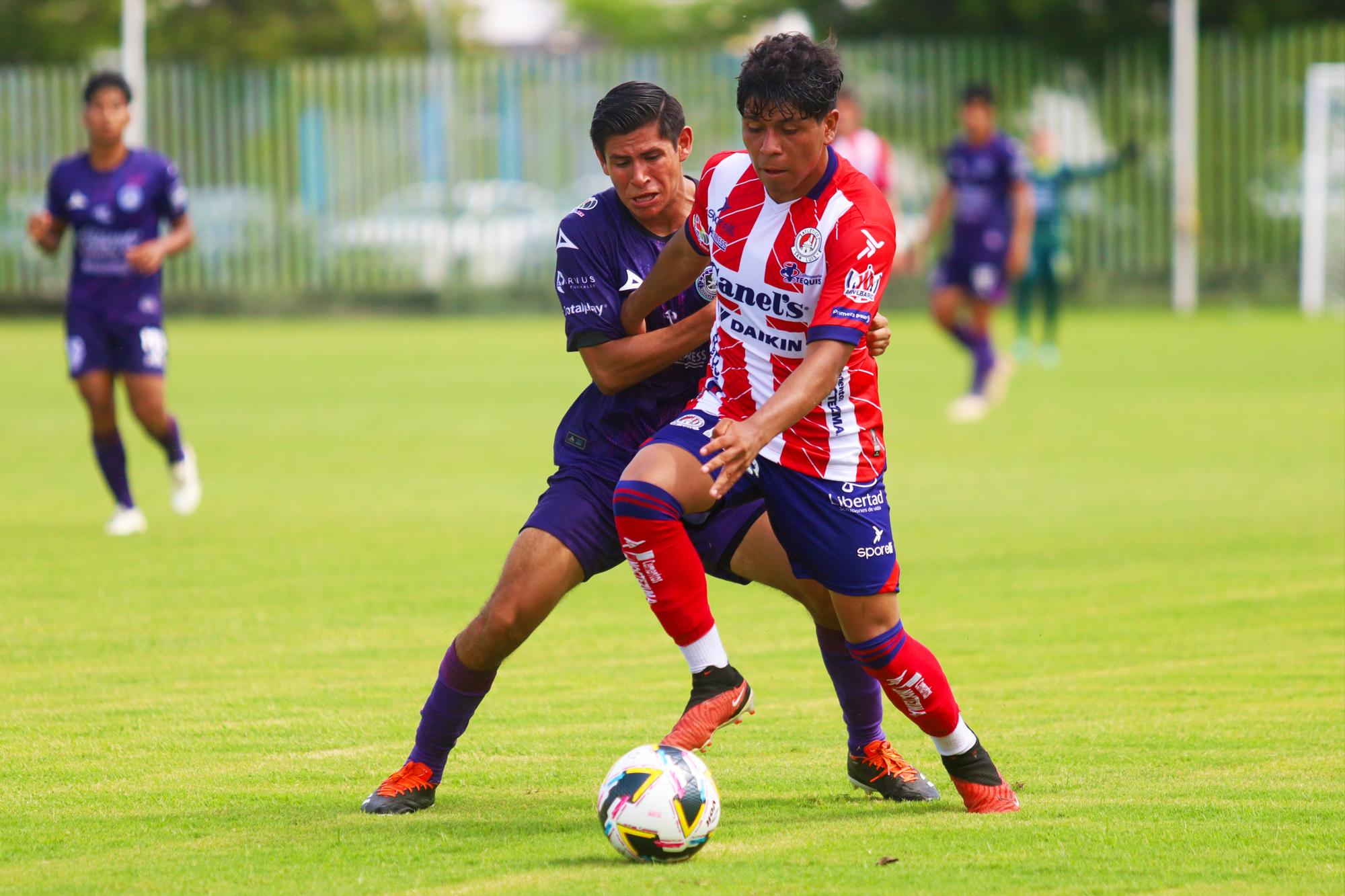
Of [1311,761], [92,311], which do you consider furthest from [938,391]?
[1311,761]

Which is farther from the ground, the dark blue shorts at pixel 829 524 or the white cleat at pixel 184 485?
the dark blue shorts at pixel 829 524

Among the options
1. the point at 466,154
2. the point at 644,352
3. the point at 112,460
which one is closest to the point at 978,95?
the point at 112,460

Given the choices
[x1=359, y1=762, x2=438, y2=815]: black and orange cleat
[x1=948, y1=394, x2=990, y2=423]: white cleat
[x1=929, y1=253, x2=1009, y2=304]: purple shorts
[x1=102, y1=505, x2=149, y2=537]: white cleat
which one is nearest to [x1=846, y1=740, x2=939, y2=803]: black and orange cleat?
[x1=359, y1=762, x2=438, y2=815]: black and orange cleat

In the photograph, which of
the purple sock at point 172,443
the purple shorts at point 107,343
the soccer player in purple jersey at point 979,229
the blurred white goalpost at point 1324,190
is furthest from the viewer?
the blurred white goalpost at point 1324,190

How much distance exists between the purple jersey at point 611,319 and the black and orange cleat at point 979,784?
1.27m

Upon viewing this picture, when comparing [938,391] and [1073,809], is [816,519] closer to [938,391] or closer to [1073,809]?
[1073,809]

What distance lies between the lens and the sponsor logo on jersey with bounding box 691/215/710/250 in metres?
4.94

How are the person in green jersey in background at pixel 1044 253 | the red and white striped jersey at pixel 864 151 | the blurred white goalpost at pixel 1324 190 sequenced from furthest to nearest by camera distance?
the blurred white goalpost at pixel 1324 190 < the person in green jersey in background at pixel 1044 253 < the red and white striped jersey at pixel 864 151

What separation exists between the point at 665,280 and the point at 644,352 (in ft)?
0.72

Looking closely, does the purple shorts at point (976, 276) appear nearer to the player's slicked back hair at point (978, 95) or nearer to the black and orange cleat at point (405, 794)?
the player's slicked back hair at point (978, 95)

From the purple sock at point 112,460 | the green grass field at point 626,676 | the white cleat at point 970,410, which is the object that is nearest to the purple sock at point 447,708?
the green grass field at point 626,676

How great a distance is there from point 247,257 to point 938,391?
17104mm

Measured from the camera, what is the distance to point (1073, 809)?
4.98m

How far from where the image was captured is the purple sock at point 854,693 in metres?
5.32
